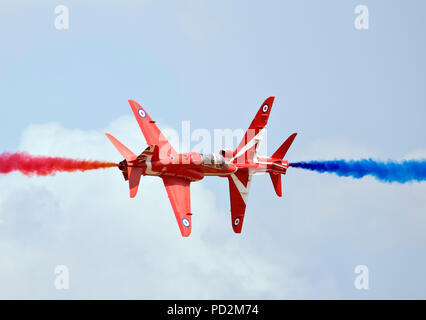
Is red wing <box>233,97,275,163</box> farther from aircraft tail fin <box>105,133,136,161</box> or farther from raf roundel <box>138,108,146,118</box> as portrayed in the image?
aircraft tail fin <box>105,133,136,161</box>

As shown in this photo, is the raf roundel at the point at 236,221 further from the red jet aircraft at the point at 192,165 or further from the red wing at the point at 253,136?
the red wing at the point at 253,136

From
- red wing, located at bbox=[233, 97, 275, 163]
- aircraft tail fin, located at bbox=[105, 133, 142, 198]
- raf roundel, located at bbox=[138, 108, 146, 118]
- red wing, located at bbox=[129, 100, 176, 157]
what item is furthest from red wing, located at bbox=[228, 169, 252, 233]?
aircraft tail fin, located at bbox=[105, 133, 142, 198]

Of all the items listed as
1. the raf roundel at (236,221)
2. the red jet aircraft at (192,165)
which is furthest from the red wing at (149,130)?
the raf roundel at (236,221)

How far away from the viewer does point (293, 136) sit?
6006 centimetres

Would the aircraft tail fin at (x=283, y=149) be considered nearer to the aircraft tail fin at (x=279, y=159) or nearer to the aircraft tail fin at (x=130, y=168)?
the aircraft tail fin at (x=279, y=159)

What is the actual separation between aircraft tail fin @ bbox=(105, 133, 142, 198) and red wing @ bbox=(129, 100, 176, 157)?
227 centimetres

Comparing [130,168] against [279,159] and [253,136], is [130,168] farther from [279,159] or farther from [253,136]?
[279,159]

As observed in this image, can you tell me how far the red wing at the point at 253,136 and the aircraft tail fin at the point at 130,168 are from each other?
7.34 metres

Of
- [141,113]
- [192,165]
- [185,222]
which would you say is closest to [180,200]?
[185,222]

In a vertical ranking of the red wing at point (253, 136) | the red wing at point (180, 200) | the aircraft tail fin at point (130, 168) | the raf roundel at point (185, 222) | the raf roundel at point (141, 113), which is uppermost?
the raf roundel at point (141, 113)

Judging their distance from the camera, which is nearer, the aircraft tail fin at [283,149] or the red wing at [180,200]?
the red wing at [180,200]

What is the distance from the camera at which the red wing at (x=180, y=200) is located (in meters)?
55.2

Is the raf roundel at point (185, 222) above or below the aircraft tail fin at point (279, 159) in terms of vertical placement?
below

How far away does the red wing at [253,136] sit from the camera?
195 feet
